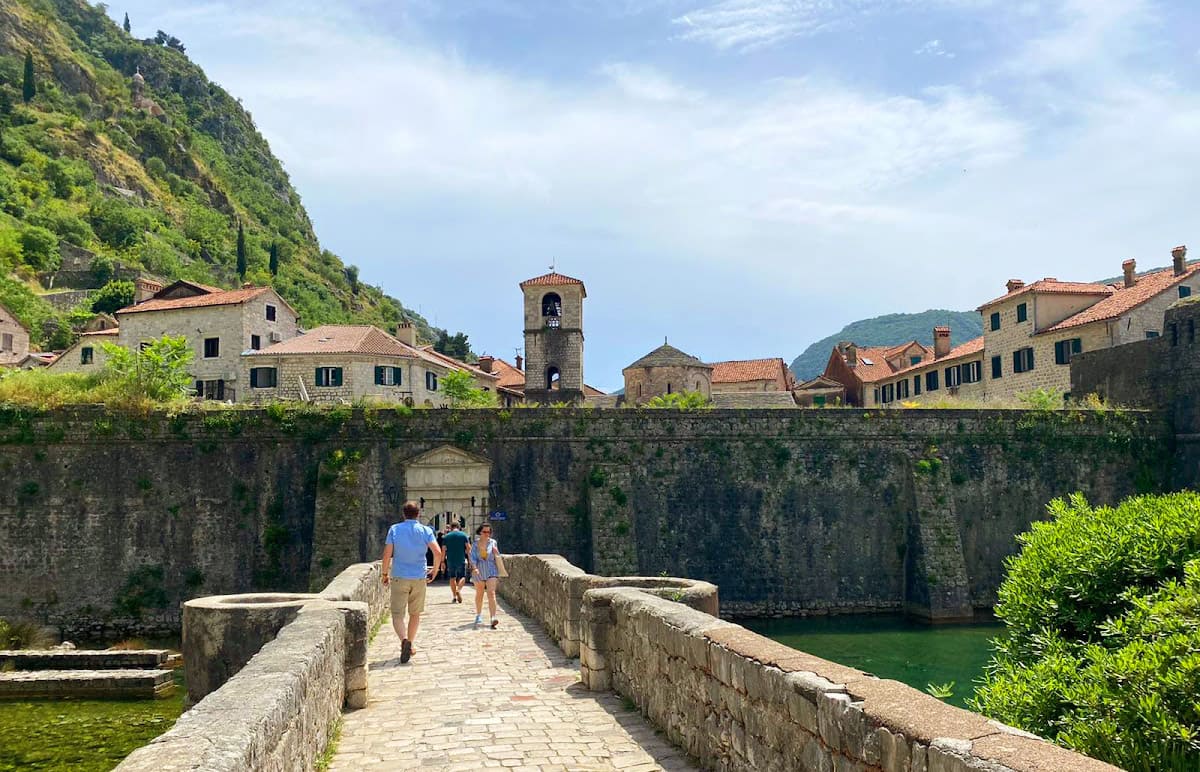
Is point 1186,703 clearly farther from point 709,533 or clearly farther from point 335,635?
point 709,533

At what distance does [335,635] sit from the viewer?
912cm

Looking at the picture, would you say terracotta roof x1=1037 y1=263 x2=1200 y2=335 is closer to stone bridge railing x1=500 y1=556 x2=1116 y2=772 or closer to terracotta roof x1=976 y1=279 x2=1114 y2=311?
terracotta roof x1=976 y1=279 x2=1114 y2=311

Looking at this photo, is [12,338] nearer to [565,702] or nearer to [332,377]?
[332,377]

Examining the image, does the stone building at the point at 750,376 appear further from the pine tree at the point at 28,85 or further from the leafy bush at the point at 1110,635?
the pine tree at the point at 28,85

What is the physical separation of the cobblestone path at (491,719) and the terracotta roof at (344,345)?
33532mm

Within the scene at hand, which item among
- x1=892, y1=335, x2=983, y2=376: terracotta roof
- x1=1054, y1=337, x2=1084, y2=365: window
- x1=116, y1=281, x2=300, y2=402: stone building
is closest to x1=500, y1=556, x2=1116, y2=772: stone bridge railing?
x1=1054, y1=337, x2=1084, y2=365: window

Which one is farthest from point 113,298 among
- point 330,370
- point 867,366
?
point 867,366

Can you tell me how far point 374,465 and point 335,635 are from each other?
19359 millimetres

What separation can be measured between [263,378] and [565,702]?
4005cm

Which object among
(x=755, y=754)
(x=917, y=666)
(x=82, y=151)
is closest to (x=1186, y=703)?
(x=755, y=754)

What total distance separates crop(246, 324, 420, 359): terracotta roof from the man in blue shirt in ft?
112

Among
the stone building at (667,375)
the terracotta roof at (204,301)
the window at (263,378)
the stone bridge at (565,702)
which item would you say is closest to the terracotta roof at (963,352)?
the stone building at (667,375)

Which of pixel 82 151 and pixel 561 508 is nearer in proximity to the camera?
pixel 561 508

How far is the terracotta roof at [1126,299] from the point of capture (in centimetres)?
Result: 3903
